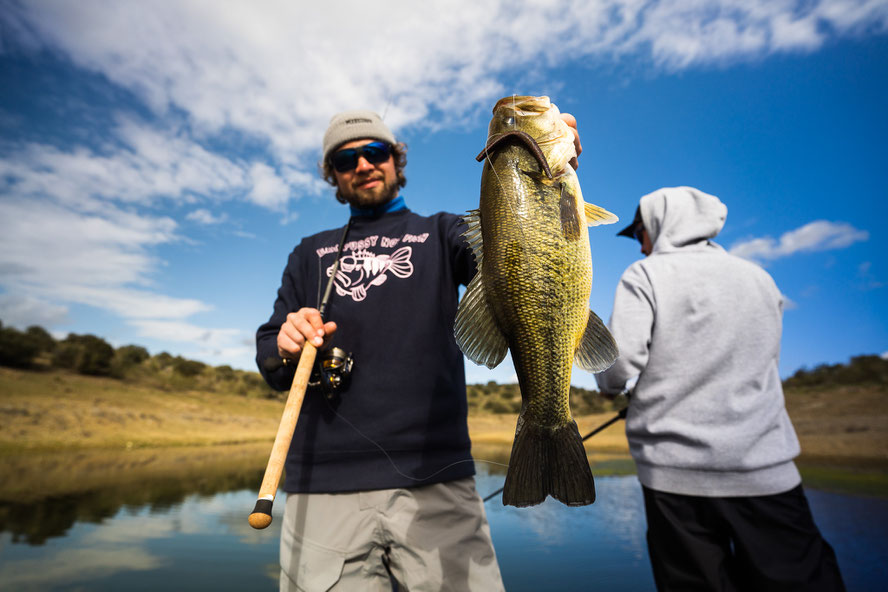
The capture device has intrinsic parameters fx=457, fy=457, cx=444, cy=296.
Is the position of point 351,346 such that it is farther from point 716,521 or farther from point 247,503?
point 247,503

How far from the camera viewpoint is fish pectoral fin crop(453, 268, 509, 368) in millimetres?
1772

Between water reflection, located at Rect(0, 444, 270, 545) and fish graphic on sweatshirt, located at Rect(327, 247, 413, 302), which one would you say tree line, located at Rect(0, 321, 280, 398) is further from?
fish graphic on sweatshirt, located at Rect(327, 247, 413, 302)

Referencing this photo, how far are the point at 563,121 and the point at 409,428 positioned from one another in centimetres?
169

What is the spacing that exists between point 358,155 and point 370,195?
0.34m

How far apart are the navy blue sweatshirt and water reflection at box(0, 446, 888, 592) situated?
12.6ft

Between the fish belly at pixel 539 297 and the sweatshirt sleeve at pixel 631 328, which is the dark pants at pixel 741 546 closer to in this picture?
the sweatshirt sleeve at pixel 631 328

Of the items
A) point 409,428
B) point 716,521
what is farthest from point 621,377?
point 409,428

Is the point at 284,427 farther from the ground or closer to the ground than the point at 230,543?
farther from the ground

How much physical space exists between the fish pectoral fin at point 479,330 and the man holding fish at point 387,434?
0.66 meters

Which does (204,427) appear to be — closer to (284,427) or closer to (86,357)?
(86,357)

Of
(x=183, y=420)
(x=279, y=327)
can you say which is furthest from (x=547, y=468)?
(x=183, y=420)

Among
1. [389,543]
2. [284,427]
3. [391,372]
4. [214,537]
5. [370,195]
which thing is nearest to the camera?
[284,427]

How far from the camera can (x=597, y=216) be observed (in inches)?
72.6

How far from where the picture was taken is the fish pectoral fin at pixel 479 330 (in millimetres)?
1772
